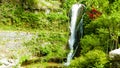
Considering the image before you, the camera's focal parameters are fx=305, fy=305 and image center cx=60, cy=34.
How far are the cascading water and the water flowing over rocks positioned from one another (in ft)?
9.46

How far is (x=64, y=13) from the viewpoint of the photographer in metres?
23.9

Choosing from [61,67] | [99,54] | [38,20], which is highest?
[38,20]

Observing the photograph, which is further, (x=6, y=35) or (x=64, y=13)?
(x=64, y=13)

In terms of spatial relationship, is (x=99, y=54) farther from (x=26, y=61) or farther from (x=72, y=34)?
(x=72, y=34)

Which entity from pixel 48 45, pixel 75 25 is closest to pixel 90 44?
pixel 48 45

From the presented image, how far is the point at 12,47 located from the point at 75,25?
5.71m

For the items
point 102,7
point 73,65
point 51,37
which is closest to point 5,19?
point 51,37

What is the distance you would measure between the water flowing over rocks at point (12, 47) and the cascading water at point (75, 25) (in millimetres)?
2884

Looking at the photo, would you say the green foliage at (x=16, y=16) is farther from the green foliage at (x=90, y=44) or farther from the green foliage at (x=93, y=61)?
the green foliage at (x=93, y=61)

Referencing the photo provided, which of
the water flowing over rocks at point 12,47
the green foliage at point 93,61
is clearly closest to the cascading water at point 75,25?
the water flowing over rocks at point 12,47

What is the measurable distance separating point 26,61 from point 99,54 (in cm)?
552

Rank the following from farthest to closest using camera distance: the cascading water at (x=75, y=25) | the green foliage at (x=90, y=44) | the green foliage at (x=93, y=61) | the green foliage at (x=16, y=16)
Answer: the green foliage at (x=16, y=16)
the cascading water at (x=75, y=25)
the green foliage at (x=90, y=44)
the green foliage at (x=93, y=61)

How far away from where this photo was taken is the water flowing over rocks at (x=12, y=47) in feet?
56.4

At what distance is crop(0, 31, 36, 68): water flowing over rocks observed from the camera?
17188 millimetres
